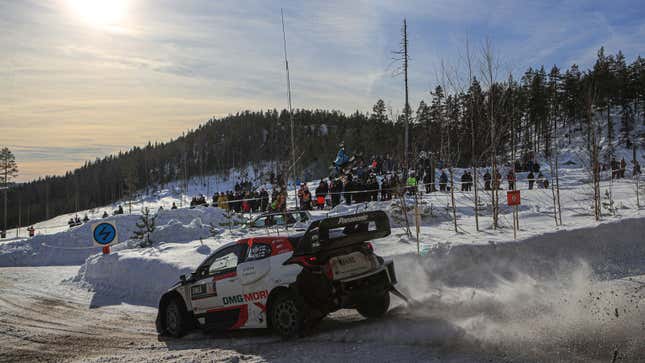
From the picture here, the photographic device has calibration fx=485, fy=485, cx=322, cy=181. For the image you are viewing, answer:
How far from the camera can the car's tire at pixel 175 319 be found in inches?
324

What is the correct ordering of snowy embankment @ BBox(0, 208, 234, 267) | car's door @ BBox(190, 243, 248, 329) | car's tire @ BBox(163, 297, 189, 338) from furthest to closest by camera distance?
1. snowy embankment @ BBox(0, 208, 234, 267)
2. car's tire @ BBox(163, 297, 189, 338)
3. car's door @ BBox(190, 243, 248, 329)

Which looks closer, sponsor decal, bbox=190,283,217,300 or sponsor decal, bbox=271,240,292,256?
sponsor decal, bbox=271,240,292,256

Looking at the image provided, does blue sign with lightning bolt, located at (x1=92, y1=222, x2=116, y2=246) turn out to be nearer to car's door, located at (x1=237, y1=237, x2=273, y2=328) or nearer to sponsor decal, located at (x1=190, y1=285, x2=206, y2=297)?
sponsor decal, located at (x1=190, y1=285, x2=206, y2=297)

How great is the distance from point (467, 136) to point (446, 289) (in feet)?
27.6

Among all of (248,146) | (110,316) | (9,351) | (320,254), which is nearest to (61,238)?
(110,316)

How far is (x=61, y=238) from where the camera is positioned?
77.9ft

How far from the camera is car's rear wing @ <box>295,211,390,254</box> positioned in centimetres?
699

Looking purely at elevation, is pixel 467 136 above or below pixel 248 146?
below

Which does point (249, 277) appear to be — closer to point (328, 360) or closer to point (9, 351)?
point (328, 360)

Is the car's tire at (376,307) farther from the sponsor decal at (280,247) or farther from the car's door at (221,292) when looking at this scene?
the car's door at (221,292)

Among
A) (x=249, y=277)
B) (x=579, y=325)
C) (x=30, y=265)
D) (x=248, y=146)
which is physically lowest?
(x=30, y=265)

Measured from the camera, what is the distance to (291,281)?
699 centimetres

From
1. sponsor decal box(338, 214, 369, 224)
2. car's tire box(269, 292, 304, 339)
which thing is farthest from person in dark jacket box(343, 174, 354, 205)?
car's tire box(269, 292, 304, 339)

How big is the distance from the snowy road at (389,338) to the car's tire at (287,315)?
165 millimetres
